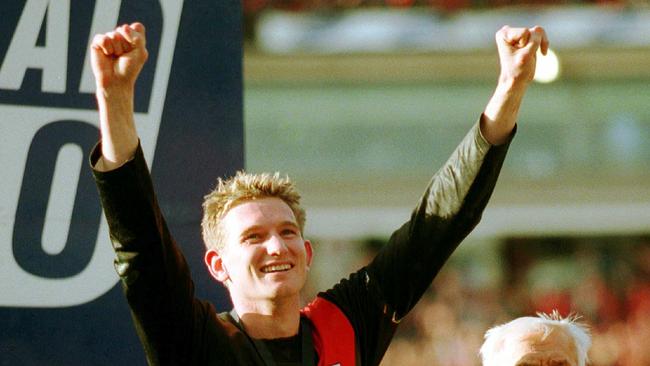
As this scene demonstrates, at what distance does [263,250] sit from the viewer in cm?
254

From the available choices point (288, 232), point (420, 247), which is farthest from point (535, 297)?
point (288, 232)

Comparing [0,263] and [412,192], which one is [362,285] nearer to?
[0,263]

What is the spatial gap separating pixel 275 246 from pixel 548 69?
9513 mm

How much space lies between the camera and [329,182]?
1148cm

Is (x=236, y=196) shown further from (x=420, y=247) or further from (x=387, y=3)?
(x=387, y=3)

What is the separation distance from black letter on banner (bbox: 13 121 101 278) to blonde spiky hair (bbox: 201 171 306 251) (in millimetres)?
254

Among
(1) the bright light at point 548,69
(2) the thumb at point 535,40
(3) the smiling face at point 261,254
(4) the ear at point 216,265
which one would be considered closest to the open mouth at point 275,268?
(3) the smiling face at point 261,254

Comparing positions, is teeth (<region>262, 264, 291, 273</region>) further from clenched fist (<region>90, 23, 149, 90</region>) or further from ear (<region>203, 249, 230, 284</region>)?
clenched fist (<region>90, 23, 149, 90</region>)

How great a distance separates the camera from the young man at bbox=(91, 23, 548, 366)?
2.24 metres

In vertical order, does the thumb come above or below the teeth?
above

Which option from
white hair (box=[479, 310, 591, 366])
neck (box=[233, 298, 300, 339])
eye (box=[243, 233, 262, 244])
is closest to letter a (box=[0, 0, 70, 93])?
eye (box=[243, 233, 262, 244])

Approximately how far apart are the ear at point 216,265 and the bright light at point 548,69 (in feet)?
30.0

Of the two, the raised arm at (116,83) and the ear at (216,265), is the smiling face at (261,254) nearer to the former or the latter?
the ear at (216,265)

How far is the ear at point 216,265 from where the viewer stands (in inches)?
104
